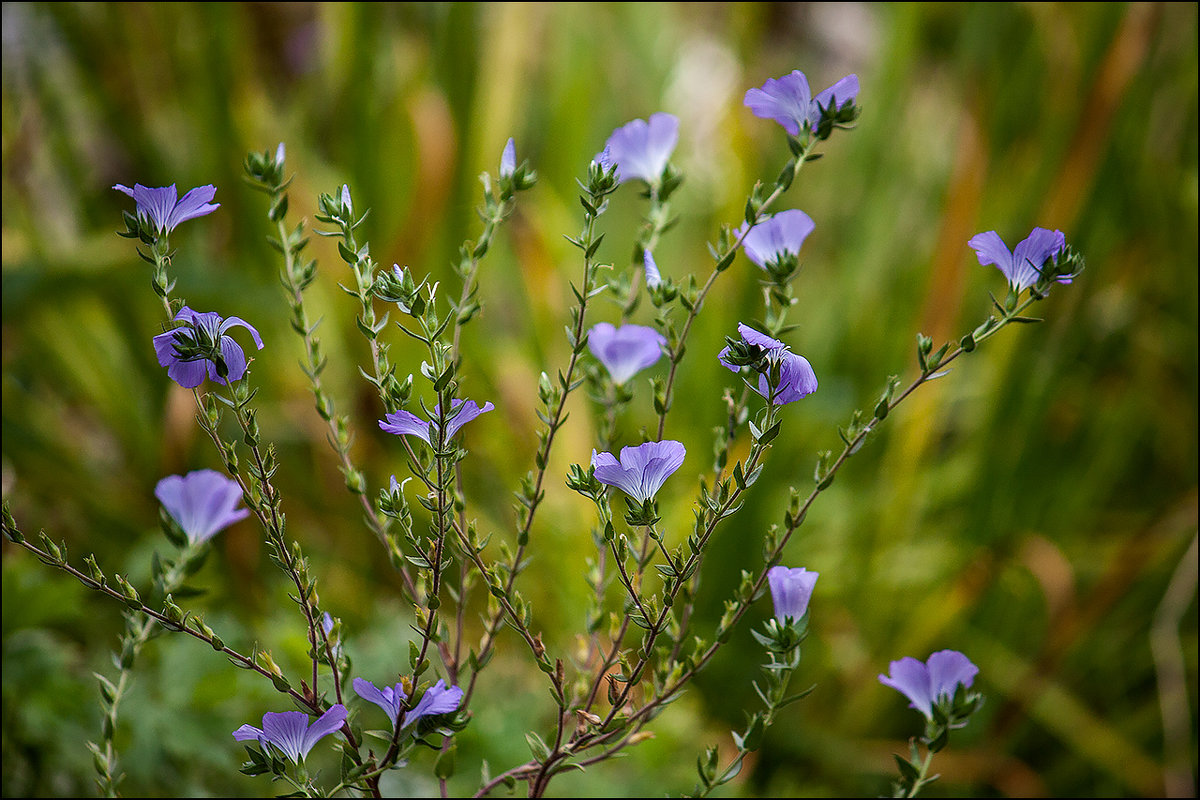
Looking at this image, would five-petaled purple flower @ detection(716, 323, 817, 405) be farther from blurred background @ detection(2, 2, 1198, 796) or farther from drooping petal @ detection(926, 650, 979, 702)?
blurred background @ detection(2, 2, 1198, 796)

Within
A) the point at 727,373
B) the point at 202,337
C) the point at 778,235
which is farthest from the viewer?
the point at 727,373

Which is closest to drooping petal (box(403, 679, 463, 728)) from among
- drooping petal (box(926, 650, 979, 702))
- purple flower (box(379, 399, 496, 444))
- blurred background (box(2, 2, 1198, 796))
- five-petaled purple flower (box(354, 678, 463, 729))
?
five-petaled purple flower (box(354, 678, 463, 729))

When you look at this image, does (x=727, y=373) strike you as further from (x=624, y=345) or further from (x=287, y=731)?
(x=287, y=731)

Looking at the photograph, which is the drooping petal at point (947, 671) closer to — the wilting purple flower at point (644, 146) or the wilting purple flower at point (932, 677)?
the wilting purple flower at point (932, 677)

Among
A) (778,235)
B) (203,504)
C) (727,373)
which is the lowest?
(203,504)

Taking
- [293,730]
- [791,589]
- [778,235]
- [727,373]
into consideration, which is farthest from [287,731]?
[727,373]

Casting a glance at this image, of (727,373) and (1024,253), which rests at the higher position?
(727,373)

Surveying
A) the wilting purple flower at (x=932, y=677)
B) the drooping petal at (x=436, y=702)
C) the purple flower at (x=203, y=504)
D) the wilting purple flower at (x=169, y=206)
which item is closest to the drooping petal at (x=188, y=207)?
the wilting purple flower at (x=169, y=206)
